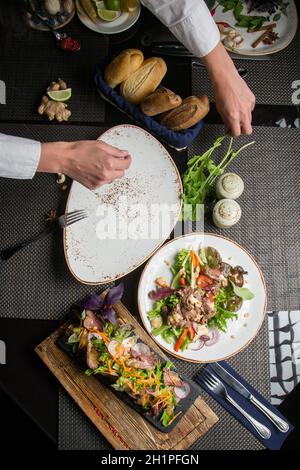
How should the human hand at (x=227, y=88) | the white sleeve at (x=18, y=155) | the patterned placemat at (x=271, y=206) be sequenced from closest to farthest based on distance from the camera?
1. the white sleeve at (x=18, y=155)
2. the human hand at (x=227, y=88)
3. the patterned placemat at (x=271, y=206)

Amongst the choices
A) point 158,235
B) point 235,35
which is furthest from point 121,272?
point 235,35

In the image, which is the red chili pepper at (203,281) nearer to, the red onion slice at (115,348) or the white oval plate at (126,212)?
the white oval plate at (126,212)

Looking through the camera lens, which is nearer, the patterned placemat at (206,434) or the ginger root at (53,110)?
the patterned placemat at (206,434)

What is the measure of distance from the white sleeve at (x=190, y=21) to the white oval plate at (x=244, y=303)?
45 cm

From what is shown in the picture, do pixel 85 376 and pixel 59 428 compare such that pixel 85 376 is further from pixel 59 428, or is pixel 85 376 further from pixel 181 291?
pixel 181 291

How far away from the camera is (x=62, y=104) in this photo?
4.42ft

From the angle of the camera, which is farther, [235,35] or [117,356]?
[235,35]

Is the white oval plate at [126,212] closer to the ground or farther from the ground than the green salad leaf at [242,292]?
farther from the ground

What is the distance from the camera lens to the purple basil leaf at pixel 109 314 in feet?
3.99

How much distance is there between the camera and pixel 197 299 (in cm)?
122

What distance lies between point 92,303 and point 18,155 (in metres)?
0.38

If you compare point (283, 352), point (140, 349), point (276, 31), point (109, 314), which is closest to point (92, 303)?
point (109, 314)

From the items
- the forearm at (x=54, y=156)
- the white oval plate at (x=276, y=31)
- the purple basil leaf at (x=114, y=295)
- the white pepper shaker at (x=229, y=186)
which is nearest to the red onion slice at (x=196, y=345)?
the purple basil leaf at (x=114, y=295)

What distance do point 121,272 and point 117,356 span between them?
0.66 feet
